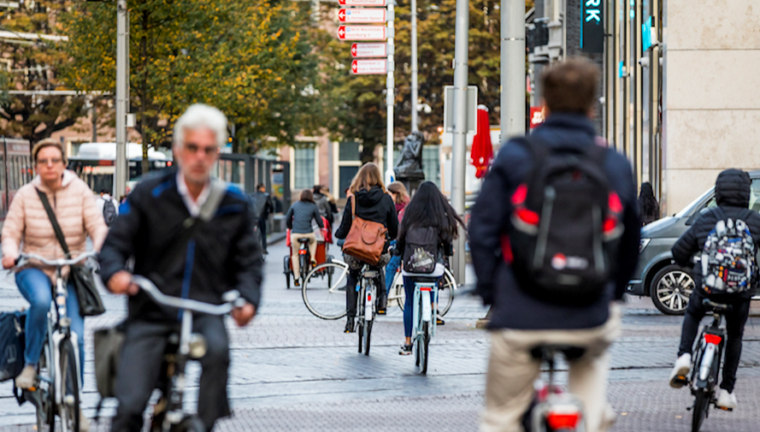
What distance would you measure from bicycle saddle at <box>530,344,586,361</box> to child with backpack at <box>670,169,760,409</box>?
11.1 ft

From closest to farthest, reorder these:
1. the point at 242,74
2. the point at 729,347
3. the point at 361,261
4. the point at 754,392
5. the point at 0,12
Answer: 1. the point at 729,347
2. the point at 754,392
3. the point at 361,261
4. the point at 242,74
5. the point at 0,12

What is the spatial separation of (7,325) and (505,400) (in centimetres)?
356

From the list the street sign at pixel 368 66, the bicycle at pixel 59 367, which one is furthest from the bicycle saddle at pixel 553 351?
the street sign at pixel 368 66

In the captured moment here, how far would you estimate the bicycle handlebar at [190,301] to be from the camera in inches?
172

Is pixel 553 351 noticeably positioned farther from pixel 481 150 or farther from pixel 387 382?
pixel 481 150

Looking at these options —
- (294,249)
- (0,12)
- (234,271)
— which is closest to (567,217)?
(234,271)

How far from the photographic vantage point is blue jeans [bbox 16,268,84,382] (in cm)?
636

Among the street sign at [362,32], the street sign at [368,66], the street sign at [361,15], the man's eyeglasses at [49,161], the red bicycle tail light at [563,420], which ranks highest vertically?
the street sign at [361,15]

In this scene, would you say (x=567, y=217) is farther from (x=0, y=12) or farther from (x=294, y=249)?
(x=0, y=12)

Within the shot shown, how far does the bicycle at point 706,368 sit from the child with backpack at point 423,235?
3072mm

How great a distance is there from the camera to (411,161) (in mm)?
22594

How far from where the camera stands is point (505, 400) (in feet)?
12.9

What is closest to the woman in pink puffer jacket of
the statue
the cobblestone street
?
the cobblestone street

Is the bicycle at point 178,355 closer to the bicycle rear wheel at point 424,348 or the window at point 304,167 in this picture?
the bicycle rear wheel at point 424,348
